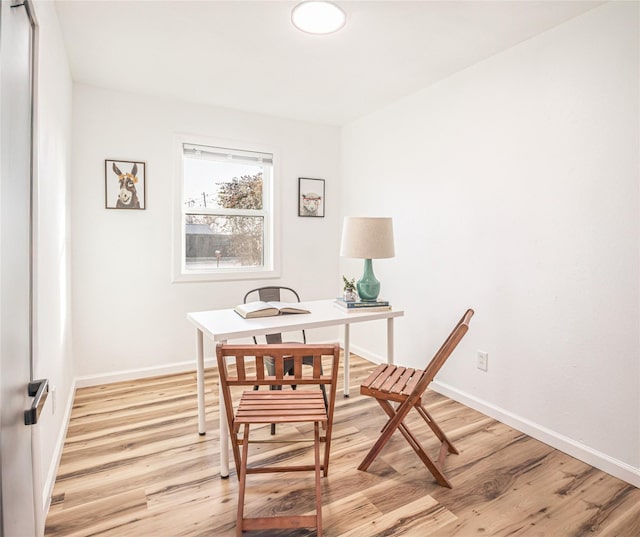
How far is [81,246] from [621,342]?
3.66m

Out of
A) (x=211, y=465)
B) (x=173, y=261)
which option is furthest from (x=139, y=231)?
(x=211, y=465)

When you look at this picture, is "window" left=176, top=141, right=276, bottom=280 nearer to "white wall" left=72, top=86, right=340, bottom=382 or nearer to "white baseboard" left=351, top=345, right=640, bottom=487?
Answer: "white wall" left=72, top=86, right=340, bottom=382

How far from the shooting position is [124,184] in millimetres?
3334

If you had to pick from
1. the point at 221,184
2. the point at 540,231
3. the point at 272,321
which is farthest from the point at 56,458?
the point at 540,231

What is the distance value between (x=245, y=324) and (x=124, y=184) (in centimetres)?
191

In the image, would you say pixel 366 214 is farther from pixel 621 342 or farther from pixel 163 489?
pixel 163 489

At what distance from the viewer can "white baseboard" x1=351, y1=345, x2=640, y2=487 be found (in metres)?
2.06

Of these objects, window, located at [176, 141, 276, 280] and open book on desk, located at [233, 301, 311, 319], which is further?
window, located at [176, 141, 276, 280]

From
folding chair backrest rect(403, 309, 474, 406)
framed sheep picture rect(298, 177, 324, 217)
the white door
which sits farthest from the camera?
framed sheep picture rect(298, 177, 324, 217)

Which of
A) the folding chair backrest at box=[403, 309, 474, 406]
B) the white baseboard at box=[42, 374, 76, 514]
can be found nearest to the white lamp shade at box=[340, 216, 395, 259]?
the folding chair backrest at box=[403, 309, 474, 406]

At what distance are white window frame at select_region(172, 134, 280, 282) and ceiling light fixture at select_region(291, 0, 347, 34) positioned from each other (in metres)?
1.65

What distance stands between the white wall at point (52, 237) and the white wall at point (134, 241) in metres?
0.33

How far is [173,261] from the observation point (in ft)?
11.7

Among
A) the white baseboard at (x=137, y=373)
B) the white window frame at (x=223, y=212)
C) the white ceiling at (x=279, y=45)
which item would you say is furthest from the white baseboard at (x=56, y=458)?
the white ceiling at (x=279, y=45)
